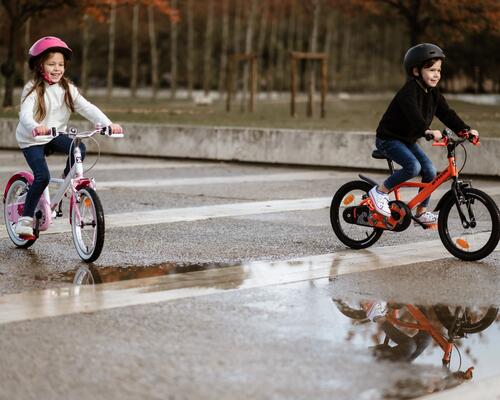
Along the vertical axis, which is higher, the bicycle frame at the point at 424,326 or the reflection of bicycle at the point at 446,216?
the reflection of bicycle at the point at 446,216

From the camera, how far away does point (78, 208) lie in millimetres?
7988

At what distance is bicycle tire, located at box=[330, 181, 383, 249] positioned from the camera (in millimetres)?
8852

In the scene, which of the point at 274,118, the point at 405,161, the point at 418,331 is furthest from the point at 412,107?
the point at 274,118

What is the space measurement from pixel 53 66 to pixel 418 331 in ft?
11.4

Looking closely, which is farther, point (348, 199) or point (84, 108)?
point (348, 199)

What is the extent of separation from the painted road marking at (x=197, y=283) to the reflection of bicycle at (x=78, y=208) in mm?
725

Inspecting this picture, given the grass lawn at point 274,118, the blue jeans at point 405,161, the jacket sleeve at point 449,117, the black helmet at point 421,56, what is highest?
the black helmet at point 421,56

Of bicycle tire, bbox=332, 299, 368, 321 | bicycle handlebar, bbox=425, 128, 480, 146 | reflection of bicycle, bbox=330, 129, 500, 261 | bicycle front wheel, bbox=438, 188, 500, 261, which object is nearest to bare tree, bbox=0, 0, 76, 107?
reflection of bicycle, bbox=330, 129, 500, 261

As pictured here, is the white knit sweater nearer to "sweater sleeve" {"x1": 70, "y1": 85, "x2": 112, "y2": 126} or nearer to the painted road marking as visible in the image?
"sweater sleeve" {"x1": 70, "y1": 85, "x2": 112, "y2": 126}

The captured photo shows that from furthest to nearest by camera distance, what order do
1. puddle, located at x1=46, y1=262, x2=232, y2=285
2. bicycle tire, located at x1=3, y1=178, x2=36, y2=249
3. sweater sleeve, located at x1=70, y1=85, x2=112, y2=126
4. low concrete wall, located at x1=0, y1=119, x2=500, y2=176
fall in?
low concrete wall, located at x1=0, y1=119, x2=500, y2=176 < bicycle tire, located at x1=3, y1=178, x2=36, y2=249 < sweater sleeve, located at x1=70, y1=85, x2=112, y2=126 < puddle, located at x1=46, y1=262, x2=232, y2=285

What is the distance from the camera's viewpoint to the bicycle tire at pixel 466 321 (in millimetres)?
5990

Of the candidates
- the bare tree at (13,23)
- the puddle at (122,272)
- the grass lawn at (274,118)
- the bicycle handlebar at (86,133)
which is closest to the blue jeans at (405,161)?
the puddle at (122,272)

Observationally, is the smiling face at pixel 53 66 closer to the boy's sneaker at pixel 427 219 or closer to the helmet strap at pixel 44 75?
the helmet strap at pixel 44 75

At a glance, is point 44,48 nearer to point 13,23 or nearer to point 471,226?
point 471,226
